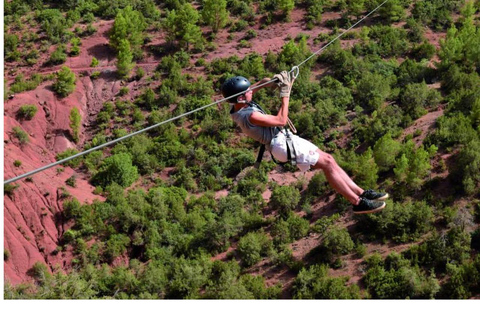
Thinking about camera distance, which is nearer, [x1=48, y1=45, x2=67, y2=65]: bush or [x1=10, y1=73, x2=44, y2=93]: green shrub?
[x1=10, y1=73, x2=44, y2=93]: green shrub

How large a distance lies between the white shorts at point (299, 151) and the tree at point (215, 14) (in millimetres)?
32649

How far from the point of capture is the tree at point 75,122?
33844 millimetres

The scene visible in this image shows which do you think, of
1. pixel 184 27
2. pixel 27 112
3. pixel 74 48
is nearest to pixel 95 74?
pixel 74 48

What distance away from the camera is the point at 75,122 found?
33844 mm

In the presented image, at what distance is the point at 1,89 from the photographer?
32.4 metres

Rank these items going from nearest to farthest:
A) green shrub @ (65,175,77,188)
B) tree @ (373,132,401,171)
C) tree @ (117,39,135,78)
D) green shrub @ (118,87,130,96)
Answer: tree @ (373,132,401,171)
green shrub @ (65,175,77,188)
green shrub @ (118,87,130,96)
tree @ (117,39,135,78)

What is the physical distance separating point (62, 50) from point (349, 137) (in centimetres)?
2027

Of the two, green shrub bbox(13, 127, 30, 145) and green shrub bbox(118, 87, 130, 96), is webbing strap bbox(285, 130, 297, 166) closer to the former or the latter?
green shrub bbox(13, 127, 30, 145)

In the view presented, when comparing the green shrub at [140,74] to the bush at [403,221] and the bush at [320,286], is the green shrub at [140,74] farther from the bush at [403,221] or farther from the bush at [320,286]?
the bush at [320,286]

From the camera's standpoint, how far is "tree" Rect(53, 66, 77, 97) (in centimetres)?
3591

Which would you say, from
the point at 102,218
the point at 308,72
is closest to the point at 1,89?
the point at 102,218

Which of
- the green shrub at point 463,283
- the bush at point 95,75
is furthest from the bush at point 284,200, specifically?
the bush at point 95,75

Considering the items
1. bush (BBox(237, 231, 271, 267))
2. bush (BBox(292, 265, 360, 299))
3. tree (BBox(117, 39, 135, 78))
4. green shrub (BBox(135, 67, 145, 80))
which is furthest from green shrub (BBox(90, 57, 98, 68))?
bush (BBox(292, 265, 360, 299))

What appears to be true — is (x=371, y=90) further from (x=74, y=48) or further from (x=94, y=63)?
(x=74, y=48)
